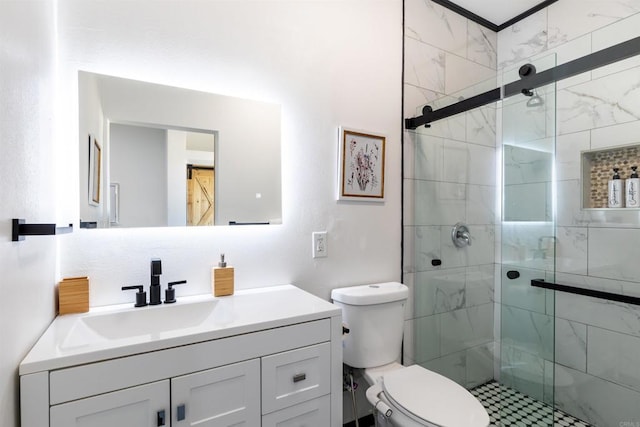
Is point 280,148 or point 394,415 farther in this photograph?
point 280,148

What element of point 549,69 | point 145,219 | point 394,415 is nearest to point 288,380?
point 394,415

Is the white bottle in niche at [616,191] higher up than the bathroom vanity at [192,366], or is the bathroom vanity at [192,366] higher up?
the white bottle in niche at [616,191]

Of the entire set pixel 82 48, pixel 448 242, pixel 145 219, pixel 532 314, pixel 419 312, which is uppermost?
pixel 82 48

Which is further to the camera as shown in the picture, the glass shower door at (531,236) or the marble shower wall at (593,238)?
the marble shower wall at (593,238)

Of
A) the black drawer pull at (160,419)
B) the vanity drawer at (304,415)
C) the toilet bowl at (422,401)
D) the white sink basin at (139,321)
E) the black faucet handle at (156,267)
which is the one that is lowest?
the toilet bowl at (422,401)

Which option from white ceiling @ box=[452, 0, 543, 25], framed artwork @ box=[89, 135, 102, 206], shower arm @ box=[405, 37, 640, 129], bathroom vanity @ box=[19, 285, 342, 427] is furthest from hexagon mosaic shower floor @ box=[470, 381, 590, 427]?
white ceiling @ box=[452, 0, 543, 25]

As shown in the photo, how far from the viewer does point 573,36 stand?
205 cm

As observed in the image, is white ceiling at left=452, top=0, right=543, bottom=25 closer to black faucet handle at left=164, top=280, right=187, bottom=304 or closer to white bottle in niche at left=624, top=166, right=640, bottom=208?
white bottle in niche at left=624, top=166, right=640, bottom=208

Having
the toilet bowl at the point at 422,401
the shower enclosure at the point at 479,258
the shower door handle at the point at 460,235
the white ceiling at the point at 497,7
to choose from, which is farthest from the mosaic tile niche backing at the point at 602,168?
the toilet bowl at the point at 422,401

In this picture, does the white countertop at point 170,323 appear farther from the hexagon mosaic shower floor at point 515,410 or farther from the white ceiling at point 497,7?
the white ceiling at point 497,7

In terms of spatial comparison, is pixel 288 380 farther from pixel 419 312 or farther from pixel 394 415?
pixel 419 312

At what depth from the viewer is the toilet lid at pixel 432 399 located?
1.19 metres

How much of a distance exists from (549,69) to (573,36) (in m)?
0.96

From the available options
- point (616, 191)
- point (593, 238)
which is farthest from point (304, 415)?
point (616, 191)
